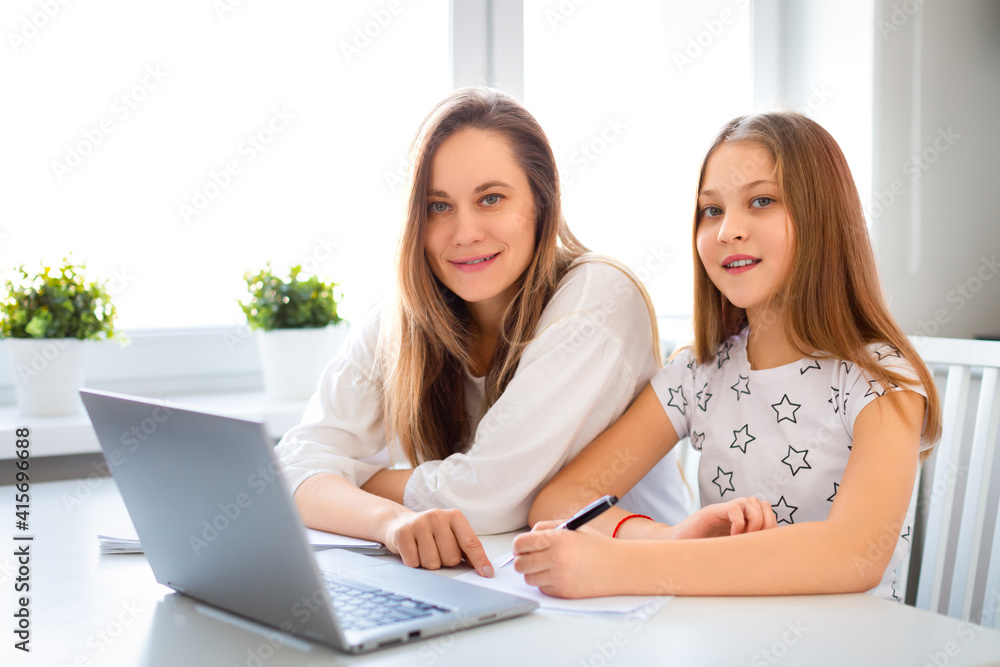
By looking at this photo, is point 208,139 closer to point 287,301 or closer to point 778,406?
point 287,301

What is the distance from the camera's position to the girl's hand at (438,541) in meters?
0.86

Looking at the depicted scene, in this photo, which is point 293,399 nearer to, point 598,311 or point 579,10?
point 598,311

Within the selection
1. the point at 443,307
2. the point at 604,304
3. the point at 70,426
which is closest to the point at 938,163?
the point at 604,304

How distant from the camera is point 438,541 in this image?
86 cm

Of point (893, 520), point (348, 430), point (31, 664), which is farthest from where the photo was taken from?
→ point (348, 430)

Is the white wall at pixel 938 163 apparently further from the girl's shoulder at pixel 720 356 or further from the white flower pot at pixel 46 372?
the white flower pot at pixel 46 372

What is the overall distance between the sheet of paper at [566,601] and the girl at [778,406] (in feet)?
0.06

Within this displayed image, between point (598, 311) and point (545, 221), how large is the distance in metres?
0.20

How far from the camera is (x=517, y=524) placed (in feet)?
3.55

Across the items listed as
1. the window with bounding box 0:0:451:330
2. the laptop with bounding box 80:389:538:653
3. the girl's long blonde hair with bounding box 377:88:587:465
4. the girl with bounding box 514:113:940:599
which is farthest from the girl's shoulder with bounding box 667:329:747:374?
the window with bounding box 0:0:451:330

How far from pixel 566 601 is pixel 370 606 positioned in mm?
172

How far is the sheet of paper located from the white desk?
0.01 meters

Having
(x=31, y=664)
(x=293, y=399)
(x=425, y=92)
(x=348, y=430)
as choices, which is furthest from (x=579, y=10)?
(x=31, y=664)

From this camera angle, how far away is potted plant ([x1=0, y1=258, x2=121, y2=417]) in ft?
4.99
